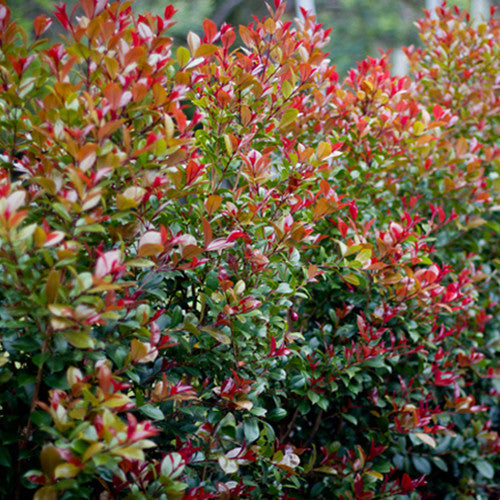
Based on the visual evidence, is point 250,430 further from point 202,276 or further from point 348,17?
point 348,17

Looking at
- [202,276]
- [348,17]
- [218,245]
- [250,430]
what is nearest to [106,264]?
[218,245]

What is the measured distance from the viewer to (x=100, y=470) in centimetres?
113

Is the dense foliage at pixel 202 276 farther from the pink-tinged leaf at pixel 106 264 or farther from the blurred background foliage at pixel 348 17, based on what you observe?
the blurred background foliage at pixel 348 17

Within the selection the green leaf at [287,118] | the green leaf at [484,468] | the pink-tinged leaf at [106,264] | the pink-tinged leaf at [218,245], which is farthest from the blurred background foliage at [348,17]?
the pink-tinged leaf at [106,264]

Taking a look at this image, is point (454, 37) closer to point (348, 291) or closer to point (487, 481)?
point (348, 291)

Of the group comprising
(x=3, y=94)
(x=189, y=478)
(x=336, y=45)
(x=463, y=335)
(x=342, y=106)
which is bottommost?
(x=189, y=478)

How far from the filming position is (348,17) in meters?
14.0

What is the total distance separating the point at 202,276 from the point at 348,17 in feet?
47.2

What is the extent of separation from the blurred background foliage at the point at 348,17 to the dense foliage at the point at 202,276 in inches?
415

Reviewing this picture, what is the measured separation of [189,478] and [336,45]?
519 inches

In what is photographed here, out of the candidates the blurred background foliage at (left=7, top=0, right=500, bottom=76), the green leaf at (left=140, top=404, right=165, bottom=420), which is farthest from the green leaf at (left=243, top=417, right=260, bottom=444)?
the blurred background foliage at (left=7, top=0, right=500, bottom=76)

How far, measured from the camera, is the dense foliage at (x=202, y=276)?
107cm

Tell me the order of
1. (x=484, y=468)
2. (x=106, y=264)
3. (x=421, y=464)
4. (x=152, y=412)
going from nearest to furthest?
(x=106, y=264), (x=152, y=412), (x=421, y=464), (x=484, y=468)

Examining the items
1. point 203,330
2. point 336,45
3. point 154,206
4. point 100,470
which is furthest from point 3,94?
point 336,45
